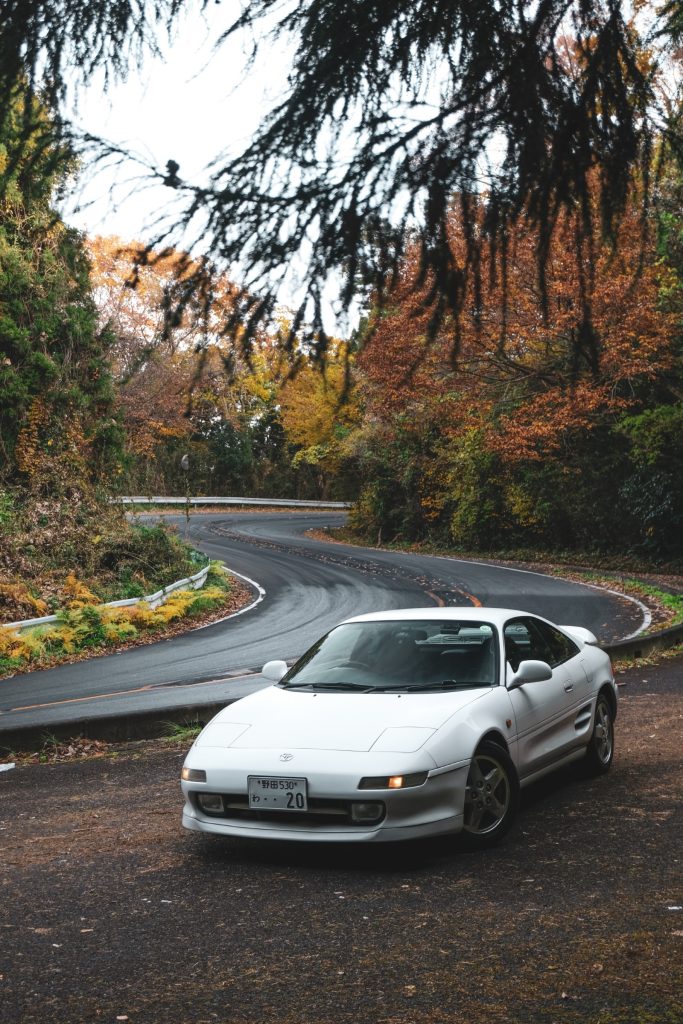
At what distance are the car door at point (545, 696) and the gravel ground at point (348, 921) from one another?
1.33 feet

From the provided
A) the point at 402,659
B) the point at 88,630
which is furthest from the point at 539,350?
the point at 402,659

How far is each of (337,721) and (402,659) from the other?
3.36 feet

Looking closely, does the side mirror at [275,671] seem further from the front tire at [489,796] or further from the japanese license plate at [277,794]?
the front tire at [489,796]

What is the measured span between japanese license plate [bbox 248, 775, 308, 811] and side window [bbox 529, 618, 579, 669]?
2.55 m

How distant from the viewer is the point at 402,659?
23.9ft

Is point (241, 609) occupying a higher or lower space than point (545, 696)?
lower

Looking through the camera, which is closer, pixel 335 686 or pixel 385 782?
pixel 385 782

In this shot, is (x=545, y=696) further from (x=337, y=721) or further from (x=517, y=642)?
(x=337, y=721)

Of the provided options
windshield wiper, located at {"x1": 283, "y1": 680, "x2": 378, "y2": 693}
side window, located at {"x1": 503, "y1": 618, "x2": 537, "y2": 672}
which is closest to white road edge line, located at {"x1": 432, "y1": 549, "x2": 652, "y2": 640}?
side window, located at {"x1": 503, "y1": 618, "x2": 537, "y2": 672}

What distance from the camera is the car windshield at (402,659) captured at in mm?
7039

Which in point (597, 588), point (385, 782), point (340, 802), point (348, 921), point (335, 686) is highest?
point (335, 686)

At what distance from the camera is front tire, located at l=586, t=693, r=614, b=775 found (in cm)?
798

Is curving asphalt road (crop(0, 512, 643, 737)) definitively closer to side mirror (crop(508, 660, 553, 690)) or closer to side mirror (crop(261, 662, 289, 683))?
side mirror (crop(261, 662, 289, 683))

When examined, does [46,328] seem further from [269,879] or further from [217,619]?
[269,879]
